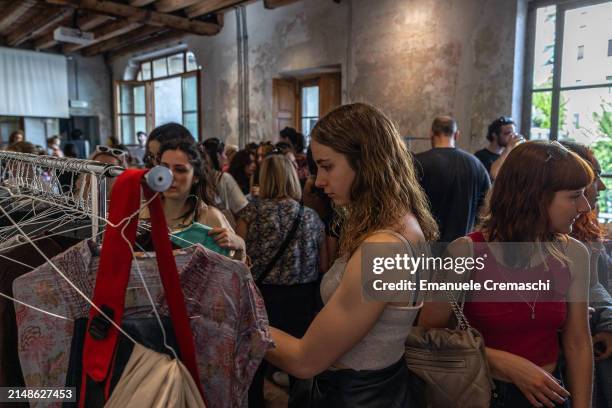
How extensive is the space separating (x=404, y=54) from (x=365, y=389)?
15.2 ft

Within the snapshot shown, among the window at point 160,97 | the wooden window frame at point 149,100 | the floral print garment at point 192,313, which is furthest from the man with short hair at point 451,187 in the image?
the window at point 160,97

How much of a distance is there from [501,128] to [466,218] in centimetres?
127

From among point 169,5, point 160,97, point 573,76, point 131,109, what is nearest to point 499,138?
point 573,76

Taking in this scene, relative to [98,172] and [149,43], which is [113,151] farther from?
[149,43]

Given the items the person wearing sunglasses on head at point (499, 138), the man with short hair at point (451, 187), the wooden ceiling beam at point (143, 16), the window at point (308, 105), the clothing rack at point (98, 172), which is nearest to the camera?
the clothing rack at point (98, 172)

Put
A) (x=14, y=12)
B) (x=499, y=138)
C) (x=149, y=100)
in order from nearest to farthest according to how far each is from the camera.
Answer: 1. (x=499, y=138)
2. (x=14, y=12)
3. (x=149, y=100)

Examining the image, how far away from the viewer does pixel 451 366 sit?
105 centimetres

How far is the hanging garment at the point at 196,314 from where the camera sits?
28.9 inches

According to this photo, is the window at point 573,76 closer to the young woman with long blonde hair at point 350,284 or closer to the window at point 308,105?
the window at point 308,105

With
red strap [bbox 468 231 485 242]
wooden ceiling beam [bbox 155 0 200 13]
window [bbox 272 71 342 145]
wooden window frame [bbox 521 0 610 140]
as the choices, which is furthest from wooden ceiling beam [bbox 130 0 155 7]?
red strap [bbox 468 231 485 242]

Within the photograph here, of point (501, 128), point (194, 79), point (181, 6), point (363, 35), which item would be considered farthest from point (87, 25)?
point (501, 128)

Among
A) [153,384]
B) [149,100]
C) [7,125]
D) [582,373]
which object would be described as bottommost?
[582,373]

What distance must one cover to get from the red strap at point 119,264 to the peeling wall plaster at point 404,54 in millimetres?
4320

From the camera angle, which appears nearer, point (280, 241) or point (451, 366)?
point (451, 366)
